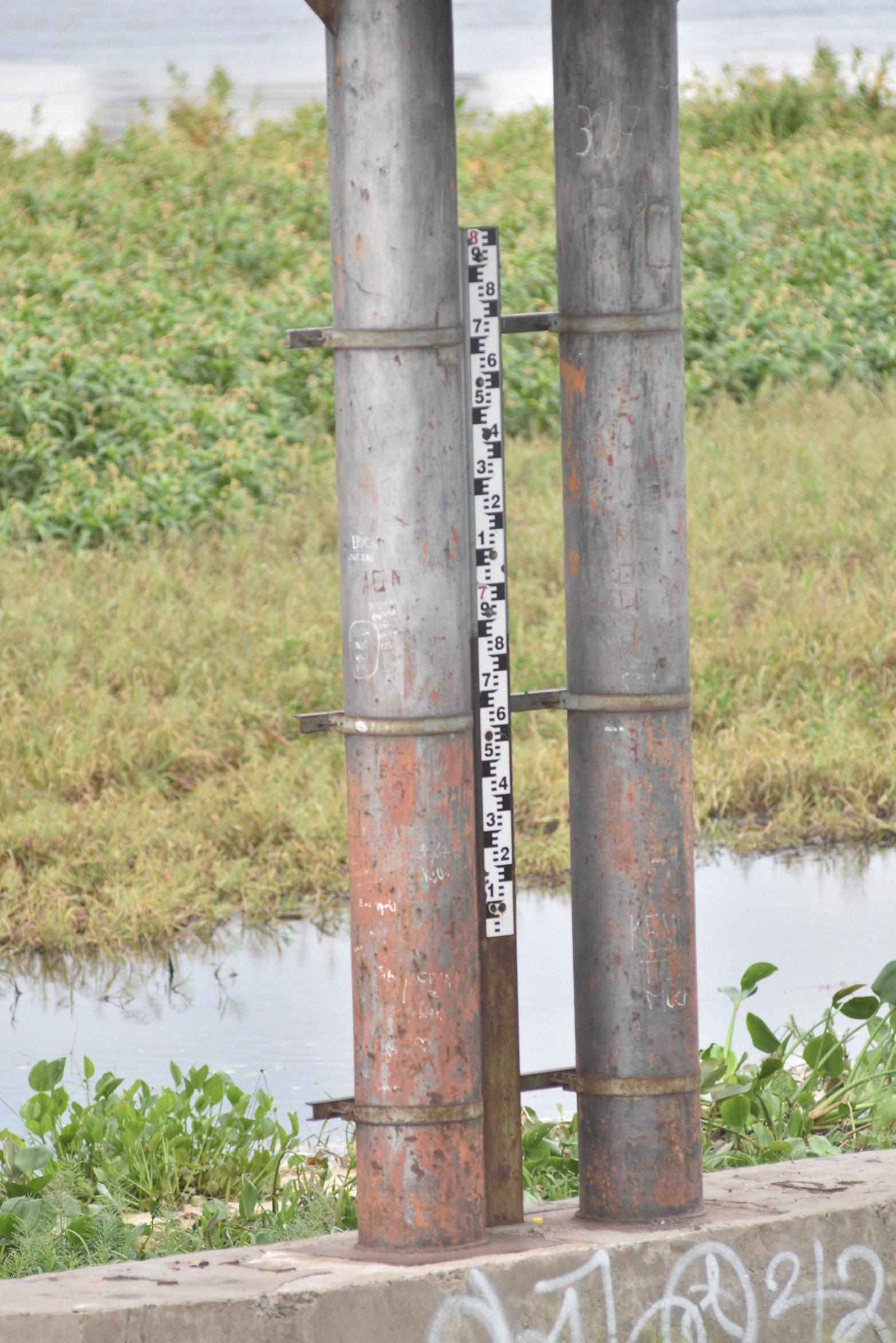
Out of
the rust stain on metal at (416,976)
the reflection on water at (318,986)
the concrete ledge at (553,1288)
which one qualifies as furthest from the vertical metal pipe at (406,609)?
the reflection on water at (318,986)

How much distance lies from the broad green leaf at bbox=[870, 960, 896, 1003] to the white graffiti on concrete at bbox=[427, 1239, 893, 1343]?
3.97 feet

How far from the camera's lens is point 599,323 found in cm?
340

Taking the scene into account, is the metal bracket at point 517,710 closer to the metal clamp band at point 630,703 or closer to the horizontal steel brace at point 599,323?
the metal clamp band at point 630,703

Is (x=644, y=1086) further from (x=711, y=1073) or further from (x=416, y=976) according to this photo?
(x=711, y=1073)

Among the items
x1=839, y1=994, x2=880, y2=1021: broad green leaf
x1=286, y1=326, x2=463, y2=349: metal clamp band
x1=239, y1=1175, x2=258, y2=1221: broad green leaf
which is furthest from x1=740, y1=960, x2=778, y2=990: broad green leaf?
x1=286, y1=326, x2=463, y2=349: metal clamp band

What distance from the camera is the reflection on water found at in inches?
229

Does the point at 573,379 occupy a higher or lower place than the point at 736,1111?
higher

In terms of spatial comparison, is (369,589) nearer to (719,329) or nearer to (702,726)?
(702,726)

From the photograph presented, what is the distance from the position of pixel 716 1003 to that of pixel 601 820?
123 inches

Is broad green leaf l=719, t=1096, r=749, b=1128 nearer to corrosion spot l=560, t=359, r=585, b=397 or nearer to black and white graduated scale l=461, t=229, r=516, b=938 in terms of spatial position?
black and white graduated scale l=461, t=229, r=516, b=938

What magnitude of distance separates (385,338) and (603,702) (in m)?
0.75

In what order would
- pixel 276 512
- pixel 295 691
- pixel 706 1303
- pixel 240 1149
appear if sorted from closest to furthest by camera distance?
pixel 706 1303 < pixel 240 1149 < pixel 295 691 < pixel 276 512

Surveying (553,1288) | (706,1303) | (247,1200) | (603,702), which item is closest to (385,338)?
(603,702)

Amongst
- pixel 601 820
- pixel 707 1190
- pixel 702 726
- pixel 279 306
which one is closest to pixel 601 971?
pixel 601 820
